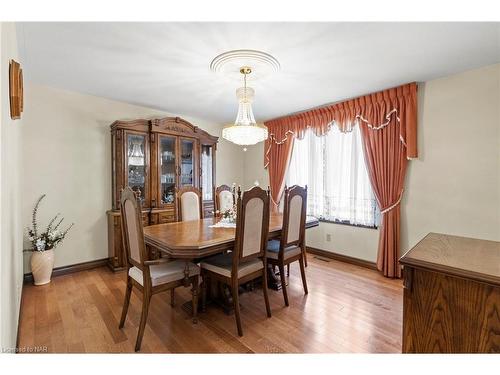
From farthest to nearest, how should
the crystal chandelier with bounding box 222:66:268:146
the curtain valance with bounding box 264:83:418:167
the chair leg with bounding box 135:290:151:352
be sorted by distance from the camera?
the curtain valance with bounding box 264:83:418:167, the crystal chandelier with bounding box 222:66:268:146, the chair leg with bounding box 135:290:151:352

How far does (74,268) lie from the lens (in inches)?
123

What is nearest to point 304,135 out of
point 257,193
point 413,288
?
point 257,193

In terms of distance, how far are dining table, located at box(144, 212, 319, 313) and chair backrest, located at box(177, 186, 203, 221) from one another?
373mm

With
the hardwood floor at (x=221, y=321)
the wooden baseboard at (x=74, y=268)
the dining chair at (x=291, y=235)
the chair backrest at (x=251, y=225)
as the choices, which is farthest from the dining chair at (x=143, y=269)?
the wooden baseboard at (x=74, y=268)

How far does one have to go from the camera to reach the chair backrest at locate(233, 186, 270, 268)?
191cm

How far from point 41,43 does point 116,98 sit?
54.0 inches

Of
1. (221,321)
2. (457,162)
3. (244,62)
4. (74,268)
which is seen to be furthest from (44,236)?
(457,162)

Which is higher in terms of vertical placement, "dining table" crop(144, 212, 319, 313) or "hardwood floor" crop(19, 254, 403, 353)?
"dining table" crop(144, 212, 319, 313)

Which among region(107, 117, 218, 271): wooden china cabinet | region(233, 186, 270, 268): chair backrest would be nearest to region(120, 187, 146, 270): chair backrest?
region(233, 186, 270, 268): chair backrest

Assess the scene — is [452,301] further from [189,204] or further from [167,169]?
[167,169]

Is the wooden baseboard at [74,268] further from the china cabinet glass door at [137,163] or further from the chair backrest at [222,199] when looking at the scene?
the chair backrest at [222,199]

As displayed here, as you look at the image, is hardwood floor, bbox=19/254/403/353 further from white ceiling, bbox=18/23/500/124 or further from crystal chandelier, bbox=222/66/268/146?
white ceiling, bbox=18/23/500/124

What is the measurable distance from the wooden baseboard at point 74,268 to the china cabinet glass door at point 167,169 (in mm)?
1133

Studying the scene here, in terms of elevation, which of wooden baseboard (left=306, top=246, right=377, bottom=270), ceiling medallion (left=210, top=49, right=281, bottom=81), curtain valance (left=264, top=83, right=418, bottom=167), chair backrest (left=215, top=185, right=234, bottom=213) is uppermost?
ceiling medallion (left=210, top=49, right=281, bottom=81)
